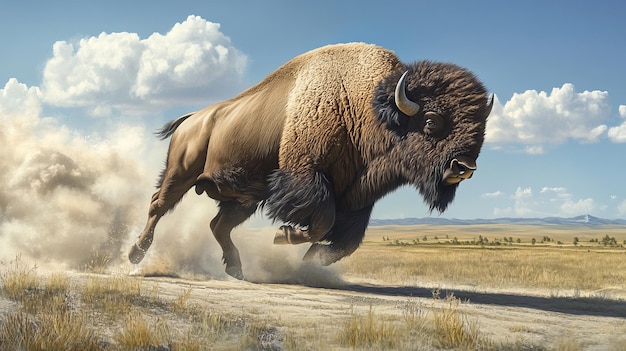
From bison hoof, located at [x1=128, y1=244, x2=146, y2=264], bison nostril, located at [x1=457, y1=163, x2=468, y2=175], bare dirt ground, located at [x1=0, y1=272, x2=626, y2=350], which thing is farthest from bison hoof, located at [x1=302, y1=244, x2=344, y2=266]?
bison hoof, located at [x1=128, y1=244, x2=146, y2=264]

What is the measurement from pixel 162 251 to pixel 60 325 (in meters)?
6.91

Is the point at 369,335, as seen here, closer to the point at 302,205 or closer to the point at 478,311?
the point at 478,311

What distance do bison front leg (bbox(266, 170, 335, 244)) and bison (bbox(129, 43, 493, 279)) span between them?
0.01m

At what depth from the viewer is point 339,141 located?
8.41 metres

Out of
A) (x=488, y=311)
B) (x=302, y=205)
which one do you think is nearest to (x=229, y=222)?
(x=302, y=205)

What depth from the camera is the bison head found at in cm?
764

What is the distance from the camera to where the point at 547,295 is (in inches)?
388

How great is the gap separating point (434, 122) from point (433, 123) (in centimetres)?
2

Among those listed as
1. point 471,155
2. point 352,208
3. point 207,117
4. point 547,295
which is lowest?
point 547,295

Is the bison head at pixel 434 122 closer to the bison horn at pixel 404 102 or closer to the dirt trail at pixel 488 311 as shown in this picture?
the bison horn at pixel 404 102

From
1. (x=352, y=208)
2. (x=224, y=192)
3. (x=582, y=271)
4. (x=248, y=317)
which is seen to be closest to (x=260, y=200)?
(x=224, y=192)

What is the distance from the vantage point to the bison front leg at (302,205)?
8.09 meters

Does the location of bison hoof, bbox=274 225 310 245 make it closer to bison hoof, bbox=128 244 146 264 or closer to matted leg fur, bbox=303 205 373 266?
matted leg fur, bbox=303 205 373 266

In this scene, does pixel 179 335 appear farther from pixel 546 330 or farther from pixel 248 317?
pixel 546 330
